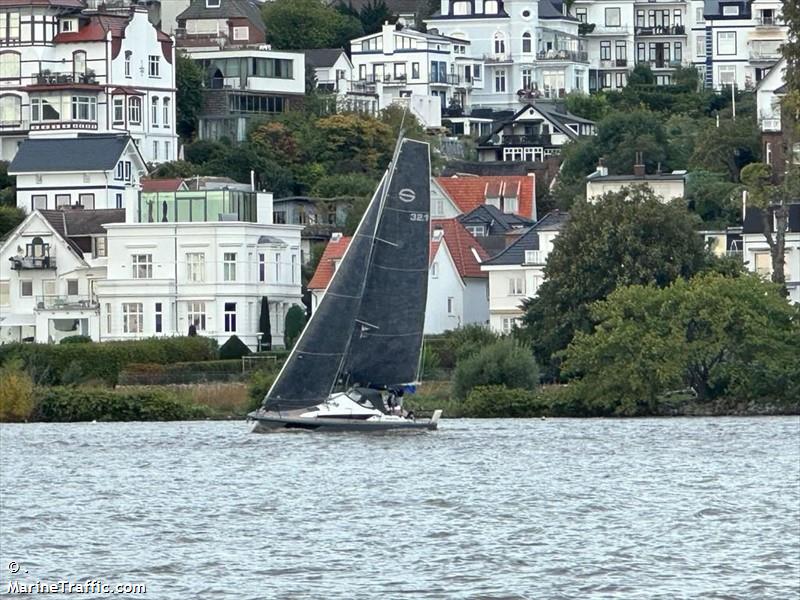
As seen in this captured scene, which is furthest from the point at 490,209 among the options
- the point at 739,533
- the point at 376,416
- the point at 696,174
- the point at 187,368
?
the point at 739,533

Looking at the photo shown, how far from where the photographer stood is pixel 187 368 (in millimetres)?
101562

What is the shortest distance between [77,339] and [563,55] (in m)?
71.9

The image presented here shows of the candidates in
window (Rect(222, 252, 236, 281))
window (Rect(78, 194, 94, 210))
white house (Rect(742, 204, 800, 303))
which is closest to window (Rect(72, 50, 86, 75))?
window (Rect(78, 194, 94, 210))

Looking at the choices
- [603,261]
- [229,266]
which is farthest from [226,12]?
[603,261]

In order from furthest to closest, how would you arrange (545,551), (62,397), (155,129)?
(155,129)
(62,397)
(545,551)

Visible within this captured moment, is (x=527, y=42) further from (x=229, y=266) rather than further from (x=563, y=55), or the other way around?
(x=229, y=266)

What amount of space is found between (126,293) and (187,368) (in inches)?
615

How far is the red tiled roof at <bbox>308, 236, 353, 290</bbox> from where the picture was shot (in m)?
119

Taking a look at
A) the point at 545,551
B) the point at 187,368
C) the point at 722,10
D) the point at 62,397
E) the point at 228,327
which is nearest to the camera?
the point at 545,551

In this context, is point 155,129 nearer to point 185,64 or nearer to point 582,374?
point 185,64

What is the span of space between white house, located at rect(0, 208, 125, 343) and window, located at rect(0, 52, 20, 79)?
24844 mm

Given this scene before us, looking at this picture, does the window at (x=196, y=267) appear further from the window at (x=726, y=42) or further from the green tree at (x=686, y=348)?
the window at (x=726, y=42)

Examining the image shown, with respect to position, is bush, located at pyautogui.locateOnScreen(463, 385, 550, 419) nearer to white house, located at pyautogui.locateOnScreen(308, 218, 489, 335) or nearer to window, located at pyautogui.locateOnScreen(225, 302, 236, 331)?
white house, located at pyautogui.locateOnScreen(308, 218, 489, 335)

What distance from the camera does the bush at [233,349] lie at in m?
108
